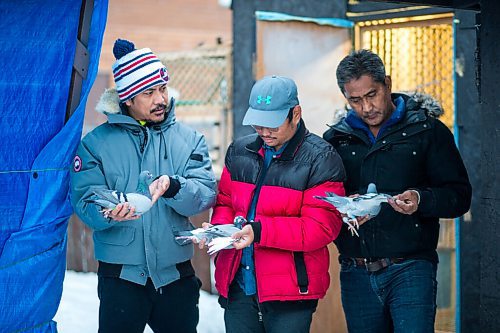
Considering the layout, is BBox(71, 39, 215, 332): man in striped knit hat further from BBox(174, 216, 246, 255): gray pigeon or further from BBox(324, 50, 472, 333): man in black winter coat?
BBox(324, 50, 472, 333): man in black winter coat

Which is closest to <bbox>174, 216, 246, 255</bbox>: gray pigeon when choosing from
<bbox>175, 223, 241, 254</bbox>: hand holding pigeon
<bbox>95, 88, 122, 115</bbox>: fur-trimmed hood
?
<bbox>175, 223, 241, 254</bbox>: hand holding pigeon

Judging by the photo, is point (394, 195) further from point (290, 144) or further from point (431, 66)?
point (431, 66)

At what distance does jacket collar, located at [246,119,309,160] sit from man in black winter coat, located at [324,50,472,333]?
261 mm

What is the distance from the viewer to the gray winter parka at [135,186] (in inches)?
136

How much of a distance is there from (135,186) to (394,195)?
1.07 m

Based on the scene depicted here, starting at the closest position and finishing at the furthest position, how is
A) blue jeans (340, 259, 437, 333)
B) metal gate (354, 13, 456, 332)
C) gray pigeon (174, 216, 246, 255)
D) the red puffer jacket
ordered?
gray pigeon (174, 216, 246, 255)
the red puffer jacket
blue jeans (340, 259, 437, 333)
metal gate (354, 13, 456, 332)

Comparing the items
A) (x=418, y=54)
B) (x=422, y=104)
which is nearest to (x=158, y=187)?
(x=422, y=104)

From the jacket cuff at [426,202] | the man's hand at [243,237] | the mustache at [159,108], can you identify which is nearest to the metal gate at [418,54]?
the jacket cuff at [426,202]

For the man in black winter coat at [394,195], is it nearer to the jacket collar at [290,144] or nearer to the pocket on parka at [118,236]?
the jacket collar at [290,144]

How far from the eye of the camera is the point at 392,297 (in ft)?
11.3

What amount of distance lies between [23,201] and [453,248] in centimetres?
351

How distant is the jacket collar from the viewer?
11.1 feet

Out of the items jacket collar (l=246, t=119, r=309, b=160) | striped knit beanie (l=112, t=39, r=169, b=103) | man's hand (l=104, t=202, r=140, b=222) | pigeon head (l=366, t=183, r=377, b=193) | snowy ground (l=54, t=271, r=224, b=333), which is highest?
striped knit beanie (l=112, t=39, r=169, b=103)

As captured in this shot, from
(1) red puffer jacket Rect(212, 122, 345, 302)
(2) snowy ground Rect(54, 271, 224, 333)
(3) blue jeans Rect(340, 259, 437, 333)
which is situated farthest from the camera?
(2) snowy ground Rect(54, 271, 224, 333)
